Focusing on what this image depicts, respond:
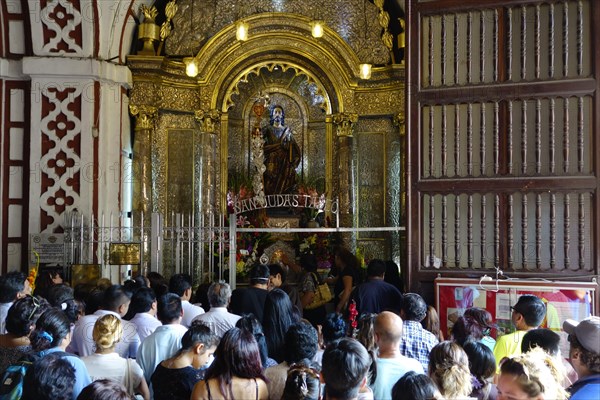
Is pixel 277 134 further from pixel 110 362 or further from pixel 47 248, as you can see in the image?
pixel 110 362

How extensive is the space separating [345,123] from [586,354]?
32.2 feet

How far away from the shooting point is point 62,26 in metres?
11.3

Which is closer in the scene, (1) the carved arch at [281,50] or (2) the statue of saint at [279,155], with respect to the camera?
(1) the carved arch at [281,50]

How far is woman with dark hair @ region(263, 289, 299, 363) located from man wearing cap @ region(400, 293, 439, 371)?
3.00ft

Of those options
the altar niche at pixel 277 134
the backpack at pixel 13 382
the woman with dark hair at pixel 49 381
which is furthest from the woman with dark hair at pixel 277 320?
the altar niche at pixel 277 134

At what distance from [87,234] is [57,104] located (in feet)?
6.74

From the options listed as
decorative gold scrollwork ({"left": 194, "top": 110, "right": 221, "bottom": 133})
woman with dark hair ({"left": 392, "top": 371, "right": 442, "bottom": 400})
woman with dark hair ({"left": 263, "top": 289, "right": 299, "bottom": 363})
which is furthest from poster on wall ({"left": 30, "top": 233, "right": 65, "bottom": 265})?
woman with dark hair ({"left": 392, "top": 371, "right": 442, "bottom": 400})

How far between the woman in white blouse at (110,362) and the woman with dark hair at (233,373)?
0.85 m

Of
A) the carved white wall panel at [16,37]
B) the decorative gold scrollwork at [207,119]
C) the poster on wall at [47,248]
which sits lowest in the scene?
the poster on wall at [47,248]

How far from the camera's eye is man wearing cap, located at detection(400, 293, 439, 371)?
15.8ft

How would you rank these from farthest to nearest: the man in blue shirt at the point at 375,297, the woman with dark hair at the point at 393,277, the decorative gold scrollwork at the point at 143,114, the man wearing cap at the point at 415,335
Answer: the decorative gold scrollwork at the point at 143,114 → the woman with dark hair at the point at 393,277 → the man in blue shirt at the point at 375,297 → the man wearing cap at the point at 415,335

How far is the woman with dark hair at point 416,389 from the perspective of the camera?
10.2ft

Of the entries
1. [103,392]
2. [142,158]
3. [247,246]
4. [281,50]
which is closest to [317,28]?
[281,50]

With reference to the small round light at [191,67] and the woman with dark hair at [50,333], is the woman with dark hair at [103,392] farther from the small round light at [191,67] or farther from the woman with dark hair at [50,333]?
the small round light at [191,67]
